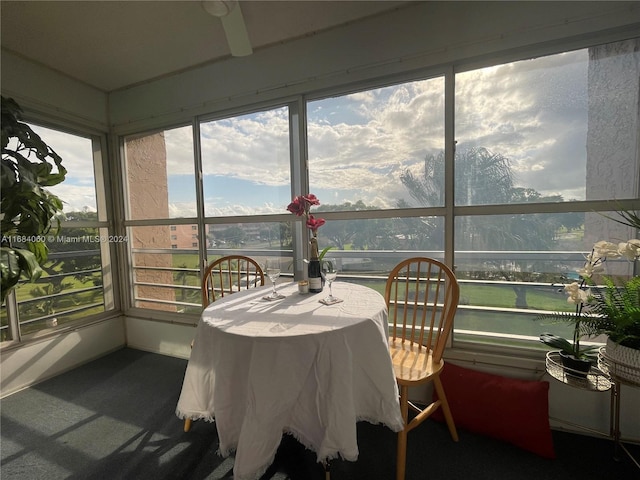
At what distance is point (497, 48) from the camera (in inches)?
64.4

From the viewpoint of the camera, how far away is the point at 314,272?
1615 mm

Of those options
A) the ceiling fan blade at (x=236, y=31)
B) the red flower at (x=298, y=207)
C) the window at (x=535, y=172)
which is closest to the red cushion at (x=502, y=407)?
the window at (x=535, y=172)

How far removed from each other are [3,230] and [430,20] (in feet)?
9.36

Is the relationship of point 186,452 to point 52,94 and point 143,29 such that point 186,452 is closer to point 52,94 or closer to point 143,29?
point 143,29

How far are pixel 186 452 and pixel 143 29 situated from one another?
2.75 meters

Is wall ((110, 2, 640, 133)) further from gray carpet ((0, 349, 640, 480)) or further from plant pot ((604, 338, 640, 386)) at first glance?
gray carpet ((0, 349, 640, 480))

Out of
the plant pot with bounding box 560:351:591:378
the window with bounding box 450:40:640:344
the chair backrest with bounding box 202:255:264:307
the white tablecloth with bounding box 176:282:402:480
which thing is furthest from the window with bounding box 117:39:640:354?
the white tablecloth with bounding box 176:282:402:480

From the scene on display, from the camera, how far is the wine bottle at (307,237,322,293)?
160 centimetres

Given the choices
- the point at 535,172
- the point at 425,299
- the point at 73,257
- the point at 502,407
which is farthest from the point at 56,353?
the point at 535,172

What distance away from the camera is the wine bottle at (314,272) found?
1.60 meters

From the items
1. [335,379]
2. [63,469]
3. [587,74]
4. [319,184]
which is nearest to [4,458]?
[63,469]

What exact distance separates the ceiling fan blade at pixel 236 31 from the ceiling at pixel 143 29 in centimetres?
50

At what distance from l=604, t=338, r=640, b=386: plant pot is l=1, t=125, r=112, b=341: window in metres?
3.71

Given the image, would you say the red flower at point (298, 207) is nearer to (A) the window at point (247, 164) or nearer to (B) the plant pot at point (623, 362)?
(A) the window at point (247, 164)
